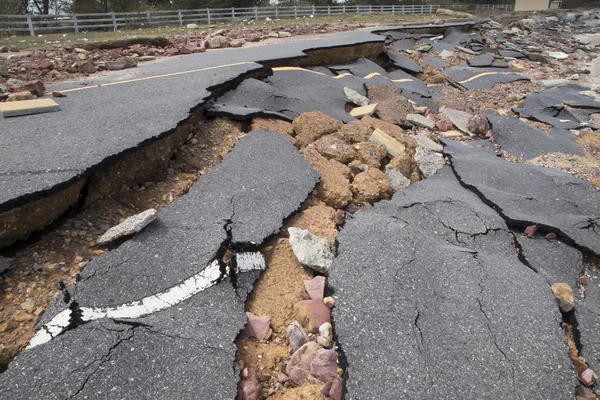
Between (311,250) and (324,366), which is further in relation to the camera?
(311,250)

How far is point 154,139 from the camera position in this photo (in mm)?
3404

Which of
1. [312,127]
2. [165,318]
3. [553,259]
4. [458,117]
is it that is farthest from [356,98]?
[165,318]

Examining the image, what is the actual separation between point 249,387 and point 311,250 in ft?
3.48

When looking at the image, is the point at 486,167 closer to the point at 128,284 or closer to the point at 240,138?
the point at 240,138

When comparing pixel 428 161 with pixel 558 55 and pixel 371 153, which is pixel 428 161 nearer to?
pixel 371 153

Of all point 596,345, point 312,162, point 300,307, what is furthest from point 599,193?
point 300,307

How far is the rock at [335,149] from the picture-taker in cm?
418

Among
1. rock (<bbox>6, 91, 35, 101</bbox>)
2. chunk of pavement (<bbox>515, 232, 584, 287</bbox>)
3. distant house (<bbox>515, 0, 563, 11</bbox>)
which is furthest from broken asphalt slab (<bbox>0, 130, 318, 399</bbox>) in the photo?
distant house (<bbox>515, 0, 563, 11</bbox>)

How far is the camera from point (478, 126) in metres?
6.04

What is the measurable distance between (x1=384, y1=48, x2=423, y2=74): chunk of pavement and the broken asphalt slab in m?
7.74

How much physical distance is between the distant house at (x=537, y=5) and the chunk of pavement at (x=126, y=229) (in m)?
46.9

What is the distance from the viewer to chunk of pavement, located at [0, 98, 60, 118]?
3850 millimetres

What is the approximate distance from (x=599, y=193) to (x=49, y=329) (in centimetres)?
524

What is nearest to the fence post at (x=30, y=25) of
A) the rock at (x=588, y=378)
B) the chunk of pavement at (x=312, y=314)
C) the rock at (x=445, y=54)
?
the rock at (x=445, y=54)
